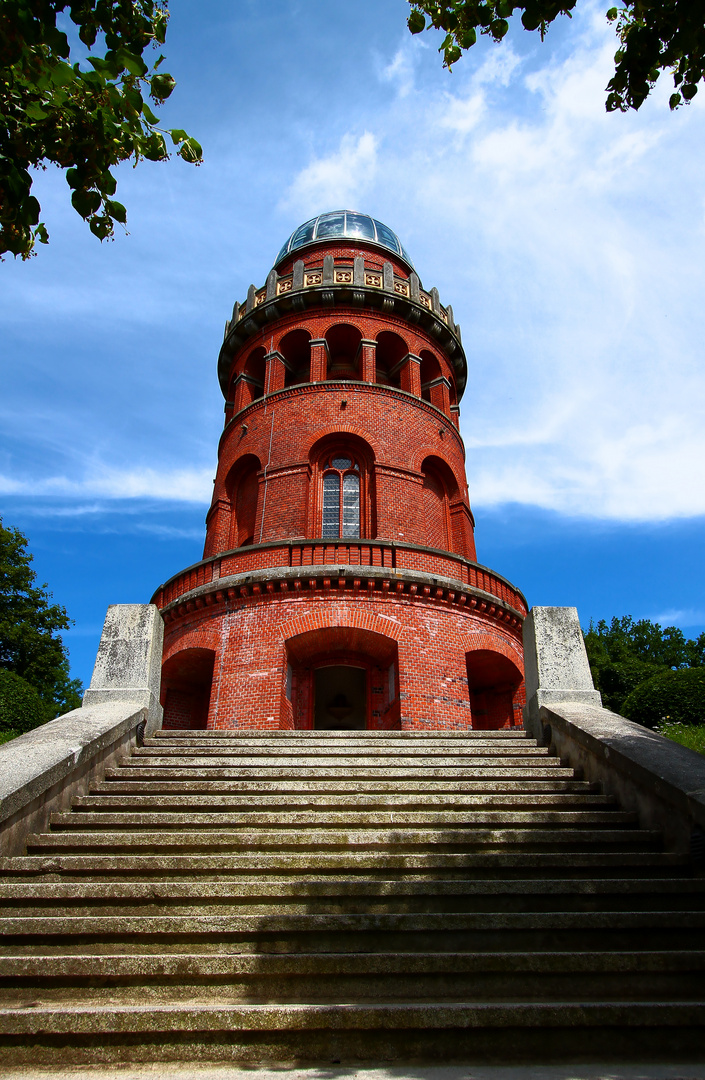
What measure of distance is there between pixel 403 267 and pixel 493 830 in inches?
757

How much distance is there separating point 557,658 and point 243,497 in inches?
411

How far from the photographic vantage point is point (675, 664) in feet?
112

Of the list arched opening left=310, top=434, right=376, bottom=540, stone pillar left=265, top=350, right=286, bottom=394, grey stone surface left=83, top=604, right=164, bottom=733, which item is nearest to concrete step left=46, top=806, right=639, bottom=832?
grey stone surface left=83, top=604, right=164, bottom=733

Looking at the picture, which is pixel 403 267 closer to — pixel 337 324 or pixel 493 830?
pixel 337 324

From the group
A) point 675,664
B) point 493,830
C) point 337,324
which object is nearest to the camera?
point 493,830

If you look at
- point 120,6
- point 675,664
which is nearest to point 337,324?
point 120,6

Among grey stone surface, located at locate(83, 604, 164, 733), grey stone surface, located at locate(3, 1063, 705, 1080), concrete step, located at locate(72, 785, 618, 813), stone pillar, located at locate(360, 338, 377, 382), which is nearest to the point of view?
grey stone surface, located at locate(3, 1063, 705, 1080)

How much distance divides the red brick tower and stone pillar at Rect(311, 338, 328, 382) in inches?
1.6

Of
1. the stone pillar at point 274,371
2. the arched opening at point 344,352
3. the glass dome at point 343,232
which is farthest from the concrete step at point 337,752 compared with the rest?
the glass dome at point 343,232

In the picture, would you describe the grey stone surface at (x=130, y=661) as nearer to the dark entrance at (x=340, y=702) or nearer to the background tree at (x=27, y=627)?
the dark entrance at (x=340, y=702)

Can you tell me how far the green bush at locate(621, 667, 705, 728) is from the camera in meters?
11.1

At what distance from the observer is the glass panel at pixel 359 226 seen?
20906mm

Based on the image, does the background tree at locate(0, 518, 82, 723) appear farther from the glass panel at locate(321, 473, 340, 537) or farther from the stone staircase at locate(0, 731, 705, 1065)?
the stone staircase at locate(0, 731, 705, 1065)

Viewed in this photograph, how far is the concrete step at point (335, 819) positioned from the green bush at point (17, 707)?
9.06 meters
